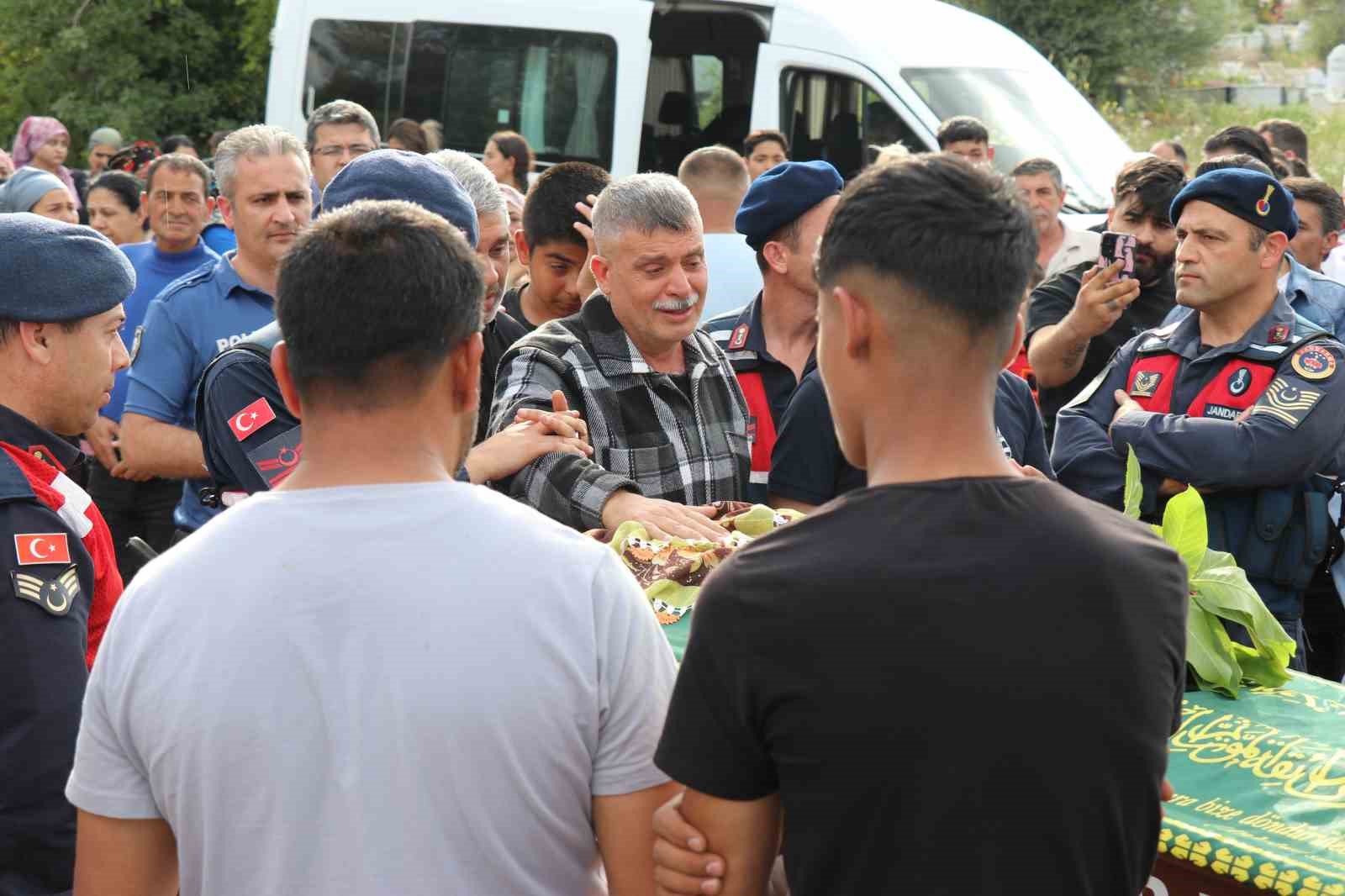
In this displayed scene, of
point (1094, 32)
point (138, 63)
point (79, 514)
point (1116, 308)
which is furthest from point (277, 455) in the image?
point (1094, 32)

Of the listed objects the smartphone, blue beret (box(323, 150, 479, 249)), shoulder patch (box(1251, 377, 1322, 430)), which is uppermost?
blue beret (box(323, 150, 479, 249))

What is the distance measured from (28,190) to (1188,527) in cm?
558

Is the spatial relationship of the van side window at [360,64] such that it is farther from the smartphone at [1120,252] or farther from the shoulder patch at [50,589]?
the shoulder patch at [50,589]

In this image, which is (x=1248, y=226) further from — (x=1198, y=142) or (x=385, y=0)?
(x=1198, y=142)

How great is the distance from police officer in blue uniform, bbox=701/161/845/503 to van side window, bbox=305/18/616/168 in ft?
21.5


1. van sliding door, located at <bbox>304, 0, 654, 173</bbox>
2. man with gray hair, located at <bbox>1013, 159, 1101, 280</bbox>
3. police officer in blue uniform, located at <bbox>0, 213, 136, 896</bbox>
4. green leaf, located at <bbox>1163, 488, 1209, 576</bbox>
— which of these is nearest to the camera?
police officer in blue uniform, located at <bbox>0, 213, 136, 896</bbox>

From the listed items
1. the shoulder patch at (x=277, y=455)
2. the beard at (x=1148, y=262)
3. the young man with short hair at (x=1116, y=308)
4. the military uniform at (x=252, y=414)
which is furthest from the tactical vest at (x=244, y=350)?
the beard at (x=1148, y=262)

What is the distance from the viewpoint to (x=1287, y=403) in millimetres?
3939

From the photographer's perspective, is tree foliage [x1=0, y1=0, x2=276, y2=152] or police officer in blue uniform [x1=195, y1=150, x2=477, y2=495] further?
tree foliage [x1=0, y1=0, x2=276, y2=152]

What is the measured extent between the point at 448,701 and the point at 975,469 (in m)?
0.66

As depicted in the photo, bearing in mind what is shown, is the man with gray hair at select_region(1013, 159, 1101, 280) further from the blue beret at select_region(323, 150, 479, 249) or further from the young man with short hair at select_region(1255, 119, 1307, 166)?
the blue beret at select_region(323, 150, 479, 249)

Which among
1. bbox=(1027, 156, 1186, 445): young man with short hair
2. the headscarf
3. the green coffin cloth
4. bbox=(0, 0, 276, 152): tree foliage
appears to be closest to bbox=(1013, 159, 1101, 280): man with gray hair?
bbox=(1027, 156, 1186, 445): young man with short hair

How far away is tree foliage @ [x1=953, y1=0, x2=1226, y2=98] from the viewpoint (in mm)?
18547

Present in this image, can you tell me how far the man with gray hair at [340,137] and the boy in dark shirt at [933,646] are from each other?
5.70 meters
